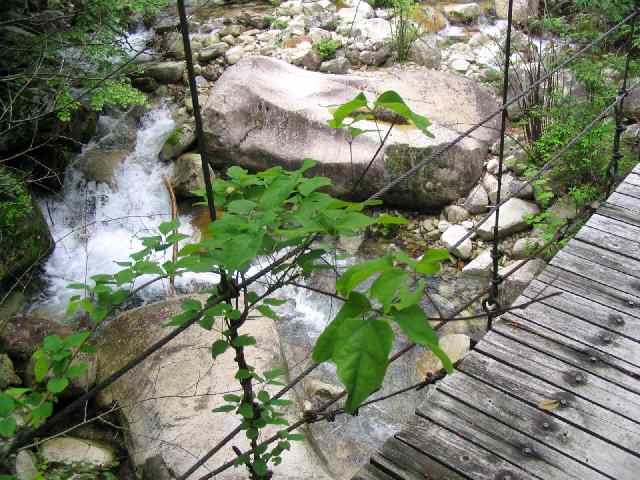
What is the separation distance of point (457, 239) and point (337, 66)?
3.31 meters

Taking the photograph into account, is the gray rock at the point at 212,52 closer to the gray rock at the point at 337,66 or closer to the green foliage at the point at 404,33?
the gray rock at the point at 337,66

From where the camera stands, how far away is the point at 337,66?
7.52 meters

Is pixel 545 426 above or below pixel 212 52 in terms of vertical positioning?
above

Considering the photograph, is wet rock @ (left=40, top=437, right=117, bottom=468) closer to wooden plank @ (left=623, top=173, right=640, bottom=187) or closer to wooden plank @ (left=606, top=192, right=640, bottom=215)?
wooden plank @ (left=606, top=192, right=640, bottom=215)

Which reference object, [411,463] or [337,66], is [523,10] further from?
[411,463]

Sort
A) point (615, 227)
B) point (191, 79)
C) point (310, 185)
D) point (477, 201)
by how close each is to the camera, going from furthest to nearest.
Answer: point (477, 201), point (615, 227), point (310, 185), point (191, 79)

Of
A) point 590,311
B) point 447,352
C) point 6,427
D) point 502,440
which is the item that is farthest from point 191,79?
point 447,352

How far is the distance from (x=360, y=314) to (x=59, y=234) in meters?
5.66

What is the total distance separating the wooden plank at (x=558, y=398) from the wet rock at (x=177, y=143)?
5316 millimetres

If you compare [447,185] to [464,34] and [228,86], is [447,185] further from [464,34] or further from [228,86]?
[464,34]

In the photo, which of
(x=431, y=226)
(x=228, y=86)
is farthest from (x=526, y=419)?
(x=228, y=86)

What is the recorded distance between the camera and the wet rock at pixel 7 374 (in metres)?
3.97

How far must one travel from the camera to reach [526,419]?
67.3 inches

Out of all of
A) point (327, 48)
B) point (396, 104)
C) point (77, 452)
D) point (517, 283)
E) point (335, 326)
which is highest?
point (396, 104)
